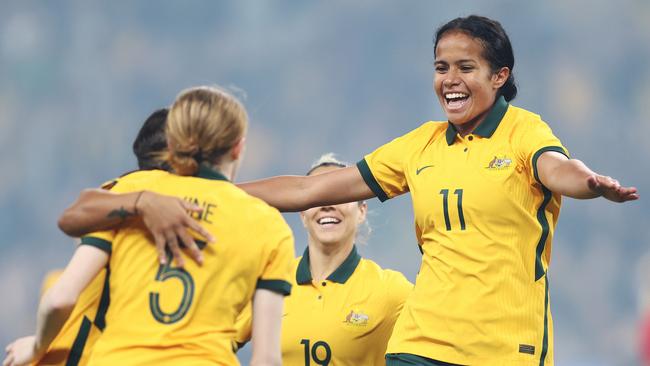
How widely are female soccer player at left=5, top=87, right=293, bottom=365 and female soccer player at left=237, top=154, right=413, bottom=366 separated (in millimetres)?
1665

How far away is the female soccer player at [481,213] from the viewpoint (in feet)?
13.0

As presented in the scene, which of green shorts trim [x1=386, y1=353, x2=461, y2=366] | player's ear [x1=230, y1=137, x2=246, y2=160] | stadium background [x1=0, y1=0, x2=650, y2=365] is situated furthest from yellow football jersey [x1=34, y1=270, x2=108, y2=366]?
stadium background [x1=0, y1=0, x2=650, y2=365]

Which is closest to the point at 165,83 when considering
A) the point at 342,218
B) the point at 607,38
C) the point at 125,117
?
the point at 125,117

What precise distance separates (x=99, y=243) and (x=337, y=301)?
2223 millimetres

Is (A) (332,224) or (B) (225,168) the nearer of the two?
(B) (225,168)

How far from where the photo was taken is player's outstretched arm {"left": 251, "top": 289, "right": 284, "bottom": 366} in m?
3.15

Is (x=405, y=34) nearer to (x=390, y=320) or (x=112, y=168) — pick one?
(x=112, y=168)

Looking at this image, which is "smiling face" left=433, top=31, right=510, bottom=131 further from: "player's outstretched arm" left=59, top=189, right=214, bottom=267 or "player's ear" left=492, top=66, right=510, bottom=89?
"player's outstretched arm" left=59, top=189, right=214, bottom=267

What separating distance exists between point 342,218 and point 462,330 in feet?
4.95

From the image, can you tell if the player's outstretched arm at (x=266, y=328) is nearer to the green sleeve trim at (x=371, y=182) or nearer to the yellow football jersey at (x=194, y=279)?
the yellow football jersey at (x=194, y=279)

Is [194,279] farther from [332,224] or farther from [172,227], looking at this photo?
[332,224]

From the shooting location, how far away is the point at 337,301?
5191 millimetres

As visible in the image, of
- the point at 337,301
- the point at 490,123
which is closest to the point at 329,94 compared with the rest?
the point at 337,301

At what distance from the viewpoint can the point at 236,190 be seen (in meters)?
3.22
